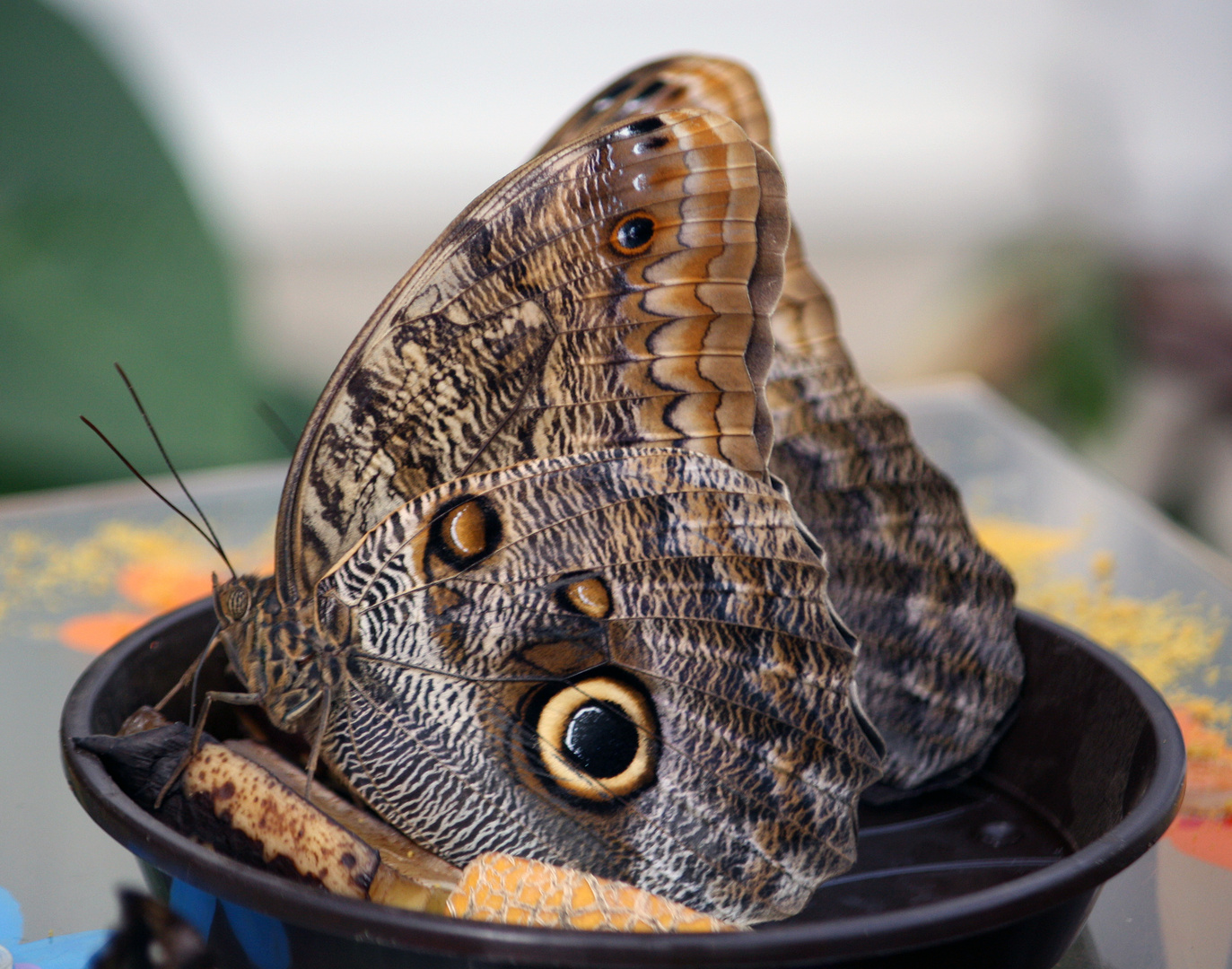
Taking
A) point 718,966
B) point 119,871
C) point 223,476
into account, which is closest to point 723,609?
point 718,966

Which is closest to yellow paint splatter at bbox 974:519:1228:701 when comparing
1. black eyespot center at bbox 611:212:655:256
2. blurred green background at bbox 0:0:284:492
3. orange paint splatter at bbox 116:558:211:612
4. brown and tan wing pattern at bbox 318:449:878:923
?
brown and tan wing pattern at bbox 318:449:878:923

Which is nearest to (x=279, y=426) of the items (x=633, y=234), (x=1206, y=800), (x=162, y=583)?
(x=162, y=583)

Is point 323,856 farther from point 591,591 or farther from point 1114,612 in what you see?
point 1114,612

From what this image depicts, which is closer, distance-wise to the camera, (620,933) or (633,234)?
(620,933)

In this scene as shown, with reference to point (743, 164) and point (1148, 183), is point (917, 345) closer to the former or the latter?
point (1148, 183)

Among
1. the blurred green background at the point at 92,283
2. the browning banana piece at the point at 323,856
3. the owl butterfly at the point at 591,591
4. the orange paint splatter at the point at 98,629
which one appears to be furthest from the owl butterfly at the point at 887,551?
the blurred green background at the point at 92,283

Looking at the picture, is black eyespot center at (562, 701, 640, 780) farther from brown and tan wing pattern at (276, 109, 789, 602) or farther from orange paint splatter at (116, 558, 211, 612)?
orange paint splatter at (116, 558, 211, 612)
